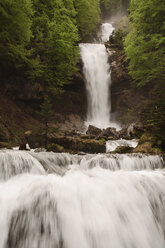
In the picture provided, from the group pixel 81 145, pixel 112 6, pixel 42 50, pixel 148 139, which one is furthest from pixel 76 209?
pixel 112 6

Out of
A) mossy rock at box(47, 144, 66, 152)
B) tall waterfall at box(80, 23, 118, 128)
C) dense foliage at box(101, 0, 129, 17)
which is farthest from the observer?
dense foliage at box(101, 0, 129, 17)

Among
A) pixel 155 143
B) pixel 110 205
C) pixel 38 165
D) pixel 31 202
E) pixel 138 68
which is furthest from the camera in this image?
pixel 138 68

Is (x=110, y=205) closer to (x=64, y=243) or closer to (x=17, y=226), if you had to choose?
(x=64, y=243)

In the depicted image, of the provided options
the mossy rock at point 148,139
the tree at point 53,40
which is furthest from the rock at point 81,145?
the tree at point 53,40

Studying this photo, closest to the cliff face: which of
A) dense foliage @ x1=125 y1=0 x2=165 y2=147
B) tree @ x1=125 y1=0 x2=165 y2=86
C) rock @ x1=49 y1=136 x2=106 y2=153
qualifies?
dense foliage @ x1=125 y1=0 x2=165 y2=147

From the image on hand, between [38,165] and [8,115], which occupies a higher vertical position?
[8,115]

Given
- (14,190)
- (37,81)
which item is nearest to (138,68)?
(37,81)

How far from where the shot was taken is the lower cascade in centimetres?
253

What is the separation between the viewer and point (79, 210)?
9.68 feet

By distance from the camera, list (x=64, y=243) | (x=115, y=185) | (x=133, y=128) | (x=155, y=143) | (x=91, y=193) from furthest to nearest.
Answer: (x=133, y=128) → (x=155, y=143) → (x=115, y=185) → (x=91, y=193) → (x=64, y=243)

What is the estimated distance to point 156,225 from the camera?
3.03 metres

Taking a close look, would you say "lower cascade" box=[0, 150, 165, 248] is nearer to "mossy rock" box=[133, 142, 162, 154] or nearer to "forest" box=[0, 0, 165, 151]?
"mossy rock" box=[133, 142, 162, 154]

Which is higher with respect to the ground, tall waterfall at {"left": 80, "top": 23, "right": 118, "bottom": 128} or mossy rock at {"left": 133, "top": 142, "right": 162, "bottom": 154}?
tall waterfall at {"left": 80, "top": 23, "right": 118, "bottom": 128}

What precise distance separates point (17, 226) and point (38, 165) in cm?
212
